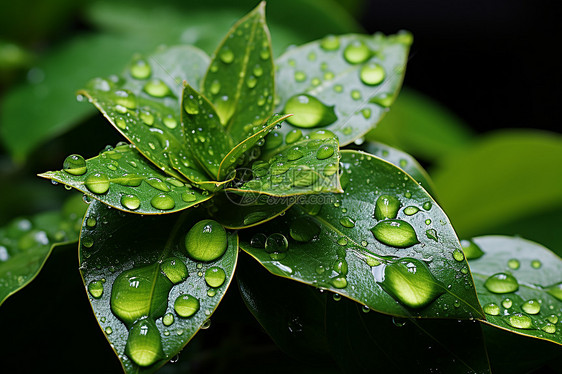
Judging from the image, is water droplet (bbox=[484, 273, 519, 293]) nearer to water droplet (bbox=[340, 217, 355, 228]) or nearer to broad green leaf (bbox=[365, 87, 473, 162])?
water droplet (bbox=[340, 217, 355, 228])

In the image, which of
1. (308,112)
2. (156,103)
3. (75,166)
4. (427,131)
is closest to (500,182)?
(427,131)

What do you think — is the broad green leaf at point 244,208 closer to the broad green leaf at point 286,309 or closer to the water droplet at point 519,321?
the broad green leaf at point 286,309

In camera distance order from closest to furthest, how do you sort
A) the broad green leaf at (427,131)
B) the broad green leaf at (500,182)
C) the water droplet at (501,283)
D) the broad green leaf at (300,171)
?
the broad green leaf at (300,171) → the water droplet at (501,283) → the broad green leaf at (500,182) → the broad green leaf at (427,131)

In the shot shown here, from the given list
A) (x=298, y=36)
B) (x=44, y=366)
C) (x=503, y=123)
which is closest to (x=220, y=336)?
(x=44, y=366)

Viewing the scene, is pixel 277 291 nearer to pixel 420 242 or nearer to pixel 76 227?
pixel 420 242

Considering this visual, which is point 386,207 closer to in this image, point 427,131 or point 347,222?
point 347,222

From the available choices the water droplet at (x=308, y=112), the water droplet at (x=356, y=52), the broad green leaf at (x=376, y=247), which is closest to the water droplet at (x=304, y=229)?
the broad green leaf at (x=376, y=247)
